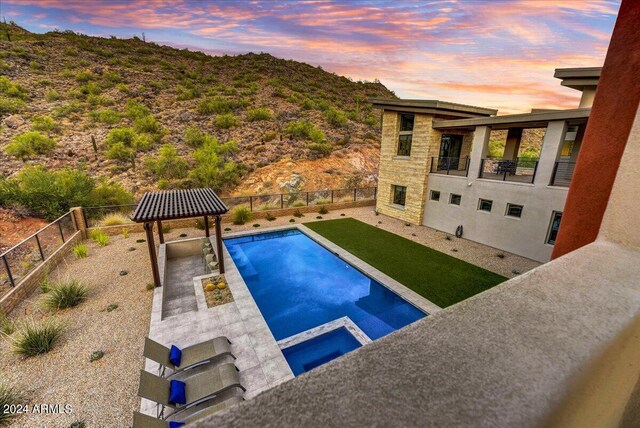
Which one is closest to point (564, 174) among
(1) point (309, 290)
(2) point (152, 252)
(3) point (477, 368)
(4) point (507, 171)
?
(4) point (507, 171)

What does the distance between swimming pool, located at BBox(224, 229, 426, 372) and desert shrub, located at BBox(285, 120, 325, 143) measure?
19.1m

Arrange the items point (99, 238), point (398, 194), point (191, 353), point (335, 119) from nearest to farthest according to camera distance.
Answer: point (191, 353) → point (99, 238) → point (398, 194) → point (335, 119)

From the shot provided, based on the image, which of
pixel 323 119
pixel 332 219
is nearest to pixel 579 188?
pixel 332 219

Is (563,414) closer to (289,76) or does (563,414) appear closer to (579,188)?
(579,188)

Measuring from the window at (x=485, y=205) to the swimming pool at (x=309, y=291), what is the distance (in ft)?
22.9

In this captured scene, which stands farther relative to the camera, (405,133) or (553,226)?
(405,133)

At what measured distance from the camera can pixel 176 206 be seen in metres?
8.90

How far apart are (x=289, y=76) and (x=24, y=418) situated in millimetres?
49279

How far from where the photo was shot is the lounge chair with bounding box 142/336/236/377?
16.7 feet

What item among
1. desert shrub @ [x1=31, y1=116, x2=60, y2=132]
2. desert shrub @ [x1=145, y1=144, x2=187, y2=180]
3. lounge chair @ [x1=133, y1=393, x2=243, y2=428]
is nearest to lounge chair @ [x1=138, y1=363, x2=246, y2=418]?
lounge chair @ [x1=133, y1=393, x2=243, y2=428]

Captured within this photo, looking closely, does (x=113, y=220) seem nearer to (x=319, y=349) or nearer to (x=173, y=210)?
(x=173, y=210)

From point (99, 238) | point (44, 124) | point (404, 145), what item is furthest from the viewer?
point (44, 124)

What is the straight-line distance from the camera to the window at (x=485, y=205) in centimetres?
1203

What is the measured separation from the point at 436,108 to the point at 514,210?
6087 millimetres
